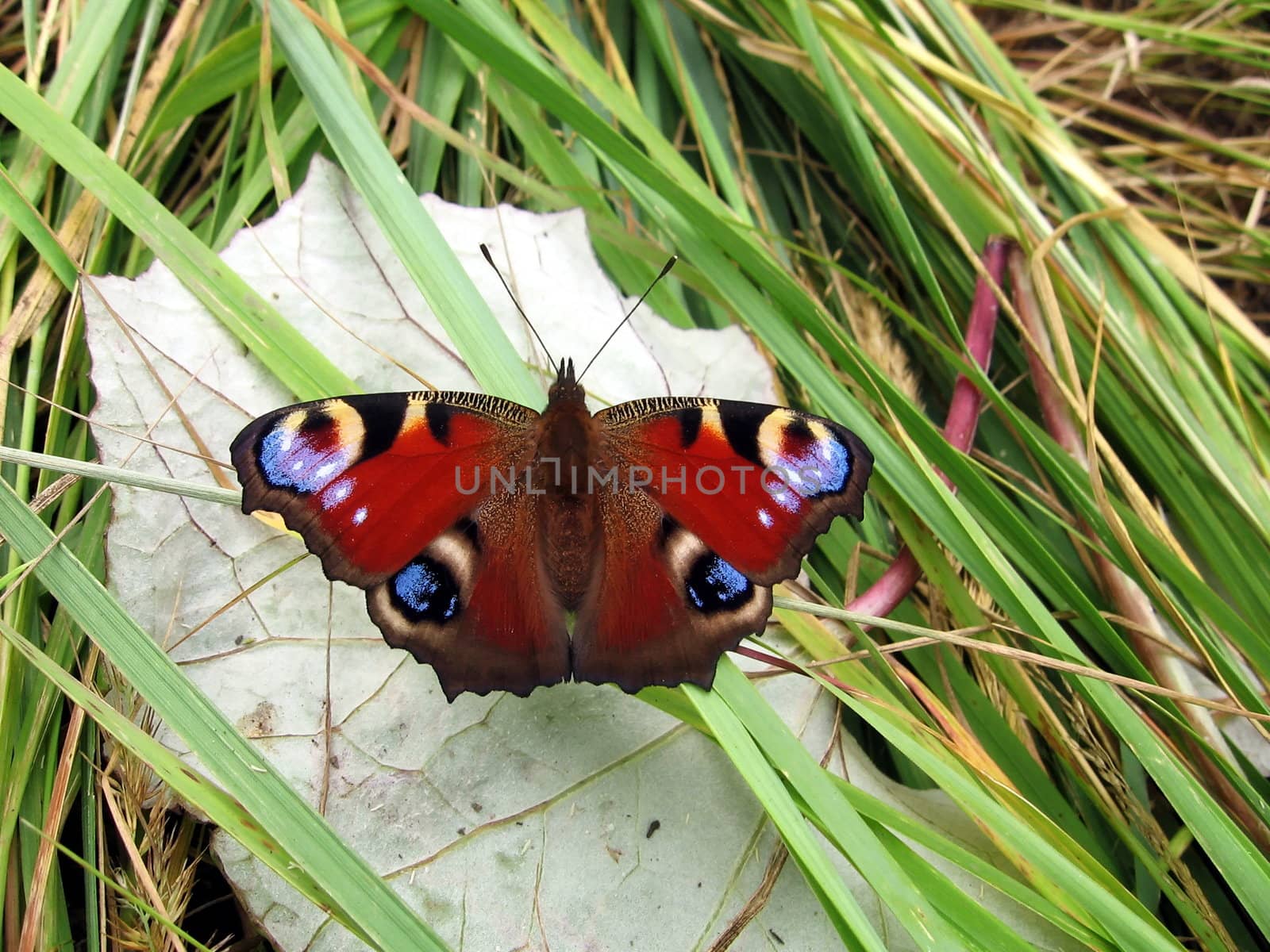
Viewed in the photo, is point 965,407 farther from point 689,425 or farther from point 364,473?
point 364,473

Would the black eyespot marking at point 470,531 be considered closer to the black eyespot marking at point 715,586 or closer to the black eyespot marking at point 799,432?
the black eyespot marking at point 715,586

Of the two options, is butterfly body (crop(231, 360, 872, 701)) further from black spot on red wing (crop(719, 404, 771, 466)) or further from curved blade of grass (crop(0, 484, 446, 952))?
curved blade of grass (crop(0, 484, 446, 952))

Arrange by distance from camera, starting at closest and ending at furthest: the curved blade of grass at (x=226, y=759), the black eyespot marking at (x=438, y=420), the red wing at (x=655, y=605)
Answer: the curved blade of grass at (x=226, y=759)
the red wing at (x=655, y=605)
the black eyespot marking at (x=438, y=420)

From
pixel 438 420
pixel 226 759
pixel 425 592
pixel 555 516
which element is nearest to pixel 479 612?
pixel 425 592

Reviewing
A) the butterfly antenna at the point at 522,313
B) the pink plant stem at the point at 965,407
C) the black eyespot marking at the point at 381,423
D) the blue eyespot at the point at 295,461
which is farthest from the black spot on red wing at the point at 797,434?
the blue eyespot at the point at 295,461

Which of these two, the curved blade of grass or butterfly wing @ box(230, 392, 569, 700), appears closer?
the curved blade of grass

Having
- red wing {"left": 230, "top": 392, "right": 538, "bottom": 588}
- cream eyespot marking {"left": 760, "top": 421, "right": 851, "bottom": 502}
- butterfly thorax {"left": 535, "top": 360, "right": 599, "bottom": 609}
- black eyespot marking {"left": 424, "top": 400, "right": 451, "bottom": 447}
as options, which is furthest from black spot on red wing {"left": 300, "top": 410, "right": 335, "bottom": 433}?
cream eyespot marking {"left": 760, "top": 421, "right": 851, "bottom": 502}

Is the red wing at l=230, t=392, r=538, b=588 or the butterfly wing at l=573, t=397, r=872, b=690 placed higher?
the red wing at l=230, t=392, r=538, b=588
